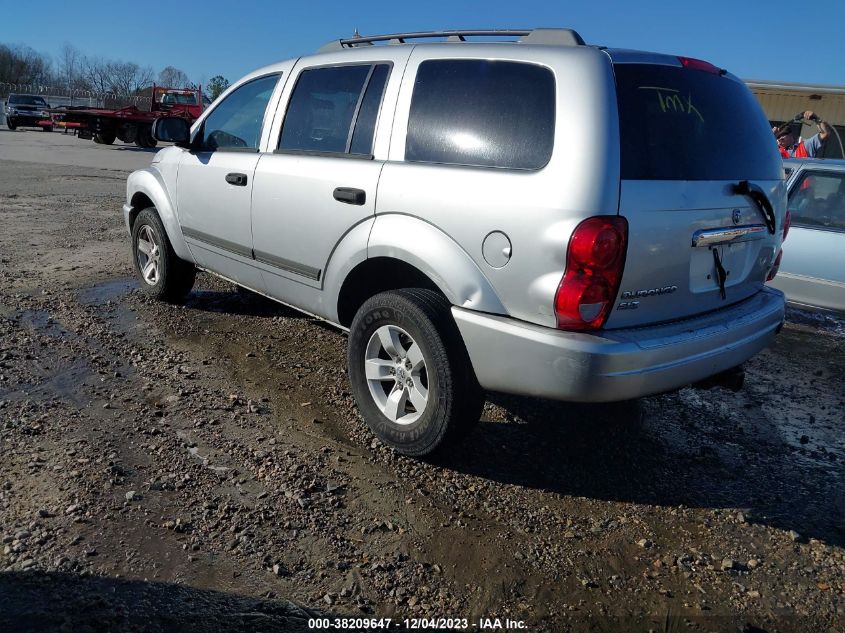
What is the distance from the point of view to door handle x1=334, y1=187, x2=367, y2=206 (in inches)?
141

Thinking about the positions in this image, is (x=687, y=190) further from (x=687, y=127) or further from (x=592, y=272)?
(x=592, y=272)

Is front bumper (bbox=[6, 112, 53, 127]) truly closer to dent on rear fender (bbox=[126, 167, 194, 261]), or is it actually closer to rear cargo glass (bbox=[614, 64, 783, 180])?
dent on rear fender (bbox=[126, 167, 194, 261])

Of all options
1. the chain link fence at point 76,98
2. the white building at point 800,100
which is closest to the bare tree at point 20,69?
the chain link fence at point 76,98

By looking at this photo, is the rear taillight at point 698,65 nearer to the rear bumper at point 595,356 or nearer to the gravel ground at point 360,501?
the rear bumper at point 595,356

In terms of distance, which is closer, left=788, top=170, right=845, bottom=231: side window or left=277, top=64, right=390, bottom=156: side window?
left=277, top=64, right=390, bottom=156: side window

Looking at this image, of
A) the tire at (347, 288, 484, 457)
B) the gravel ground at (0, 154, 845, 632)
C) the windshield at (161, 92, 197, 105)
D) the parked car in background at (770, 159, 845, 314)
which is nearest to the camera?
the gravel ground at (0, 154, 845, 632)

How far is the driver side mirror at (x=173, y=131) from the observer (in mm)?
4941

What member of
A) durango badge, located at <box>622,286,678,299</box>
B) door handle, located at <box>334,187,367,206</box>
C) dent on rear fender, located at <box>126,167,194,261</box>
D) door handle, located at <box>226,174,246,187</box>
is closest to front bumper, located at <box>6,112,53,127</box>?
dent on rear fender, located at <box>126,167,194,261</box>

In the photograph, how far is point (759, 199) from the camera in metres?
3.44

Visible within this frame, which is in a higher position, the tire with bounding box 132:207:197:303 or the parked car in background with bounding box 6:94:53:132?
the parked car in background with bounding box 6:94:53:132

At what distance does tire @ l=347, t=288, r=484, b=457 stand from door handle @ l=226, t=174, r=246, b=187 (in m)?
1.37

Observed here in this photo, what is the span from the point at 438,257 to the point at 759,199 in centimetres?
163

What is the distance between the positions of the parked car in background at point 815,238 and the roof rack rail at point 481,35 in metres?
3.58

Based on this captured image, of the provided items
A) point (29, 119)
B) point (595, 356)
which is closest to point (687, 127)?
point (595, 356)
